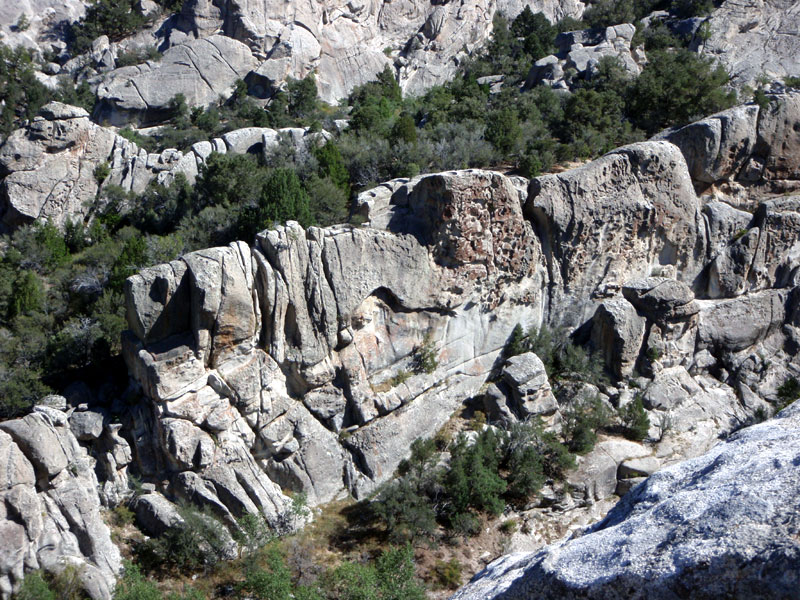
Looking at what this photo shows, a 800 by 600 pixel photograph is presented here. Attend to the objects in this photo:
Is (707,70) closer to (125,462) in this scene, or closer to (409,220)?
(409,220)

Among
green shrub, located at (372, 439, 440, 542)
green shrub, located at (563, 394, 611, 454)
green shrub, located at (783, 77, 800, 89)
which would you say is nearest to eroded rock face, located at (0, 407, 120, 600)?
green shrub, located at (372, 439, 440, 542)

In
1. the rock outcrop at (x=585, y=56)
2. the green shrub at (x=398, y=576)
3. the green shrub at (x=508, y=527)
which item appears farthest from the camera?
the rock outcrop at (x=585, y=56)

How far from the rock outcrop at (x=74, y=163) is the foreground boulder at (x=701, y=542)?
26.9 meters

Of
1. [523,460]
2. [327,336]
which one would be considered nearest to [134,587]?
[327,336]

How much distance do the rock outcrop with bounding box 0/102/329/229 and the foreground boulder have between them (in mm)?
26907

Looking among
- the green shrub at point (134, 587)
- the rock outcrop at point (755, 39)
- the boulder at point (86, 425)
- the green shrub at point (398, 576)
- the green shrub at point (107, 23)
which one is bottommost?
the green shrub at point (398, 576)

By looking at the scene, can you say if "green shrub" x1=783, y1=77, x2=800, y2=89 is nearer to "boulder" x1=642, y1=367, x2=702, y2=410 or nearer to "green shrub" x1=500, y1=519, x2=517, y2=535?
"boulder" x1=642, y1=367, x2=702, y2=410

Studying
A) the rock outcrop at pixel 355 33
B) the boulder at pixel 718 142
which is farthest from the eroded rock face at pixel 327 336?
the rock outcrop at pixel 355 33

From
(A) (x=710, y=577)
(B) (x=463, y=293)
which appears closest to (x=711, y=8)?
(B) (x=463, y=293)

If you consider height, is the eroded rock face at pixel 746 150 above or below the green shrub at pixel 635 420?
above

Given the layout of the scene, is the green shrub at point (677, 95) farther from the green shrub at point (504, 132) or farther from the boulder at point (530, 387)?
the boulder at point (530, 387)

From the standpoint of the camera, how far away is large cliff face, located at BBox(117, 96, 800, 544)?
1934 cm

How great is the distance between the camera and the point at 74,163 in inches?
1387

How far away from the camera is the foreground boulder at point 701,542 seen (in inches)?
259
